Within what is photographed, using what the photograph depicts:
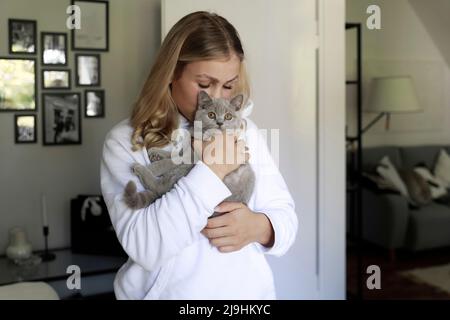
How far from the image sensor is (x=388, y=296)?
203 cm

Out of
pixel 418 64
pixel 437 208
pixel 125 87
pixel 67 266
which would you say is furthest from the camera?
pixel 418 64

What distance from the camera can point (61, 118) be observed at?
191 centimetres

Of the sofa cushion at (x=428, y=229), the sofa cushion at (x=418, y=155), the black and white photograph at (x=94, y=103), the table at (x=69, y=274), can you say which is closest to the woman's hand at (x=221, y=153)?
the table at (x=69, y=274)

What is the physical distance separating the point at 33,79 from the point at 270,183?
1.44 metres

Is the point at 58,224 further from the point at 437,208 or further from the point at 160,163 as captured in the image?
the point at 437,208

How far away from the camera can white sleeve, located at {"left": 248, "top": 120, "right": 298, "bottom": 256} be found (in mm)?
698

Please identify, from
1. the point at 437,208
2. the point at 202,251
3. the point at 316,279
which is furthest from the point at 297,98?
the point at 437,208

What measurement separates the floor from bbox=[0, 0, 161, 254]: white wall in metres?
1.24

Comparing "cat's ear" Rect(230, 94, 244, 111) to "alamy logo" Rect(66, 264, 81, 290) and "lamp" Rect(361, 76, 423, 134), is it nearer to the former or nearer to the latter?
"alamy logo" Rect(66, 264, 81, 290)

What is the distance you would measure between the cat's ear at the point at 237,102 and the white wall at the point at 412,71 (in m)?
2.41

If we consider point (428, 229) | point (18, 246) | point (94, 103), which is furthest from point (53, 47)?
point (428, 229)

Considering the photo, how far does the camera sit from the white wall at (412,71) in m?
3.06

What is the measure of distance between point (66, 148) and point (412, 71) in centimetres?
233

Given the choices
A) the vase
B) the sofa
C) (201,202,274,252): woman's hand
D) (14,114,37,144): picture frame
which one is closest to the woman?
(201,202,274,252): woman's hand
